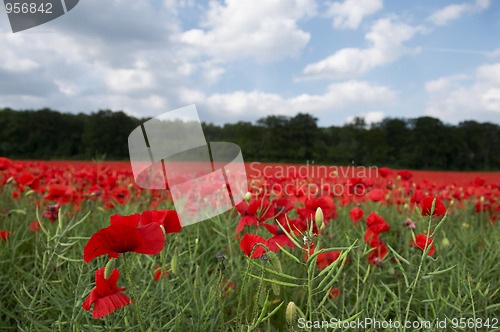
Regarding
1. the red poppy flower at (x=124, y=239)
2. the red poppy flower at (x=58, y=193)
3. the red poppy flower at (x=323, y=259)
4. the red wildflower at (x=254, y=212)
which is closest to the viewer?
the red poppy flower at (x=124, y=239)

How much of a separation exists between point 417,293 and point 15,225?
2563 mm

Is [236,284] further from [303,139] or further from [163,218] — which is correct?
[303,139]

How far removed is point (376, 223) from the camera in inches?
55.9

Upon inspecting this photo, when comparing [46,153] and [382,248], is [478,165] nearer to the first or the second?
[382,248]

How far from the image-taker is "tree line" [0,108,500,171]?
505 inches

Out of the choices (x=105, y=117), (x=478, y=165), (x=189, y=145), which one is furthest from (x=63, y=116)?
(x=478, y=165)

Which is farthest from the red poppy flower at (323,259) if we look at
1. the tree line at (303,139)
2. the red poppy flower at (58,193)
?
the tree line at (303,139)

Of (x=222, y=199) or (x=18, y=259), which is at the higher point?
(x=222, y=199)

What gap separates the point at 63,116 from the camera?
15.5 m

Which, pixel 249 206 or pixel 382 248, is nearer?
pixel 249 206

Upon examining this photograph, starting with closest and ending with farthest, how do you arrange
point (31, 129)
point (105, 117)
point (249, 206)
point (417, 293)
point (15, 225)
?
point (249, 206) < point (417, 293) < point (15, 225) < point (105, 117) < point (31, 129)

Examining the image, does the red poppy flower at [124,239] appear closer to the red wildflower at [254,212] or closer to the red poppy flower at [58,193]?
the red wildflower at [254,212]

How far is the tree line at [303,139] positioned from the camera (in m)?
12.8

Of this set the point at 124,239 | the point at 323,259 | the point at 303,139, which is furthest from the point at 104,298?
the point at 303,139
